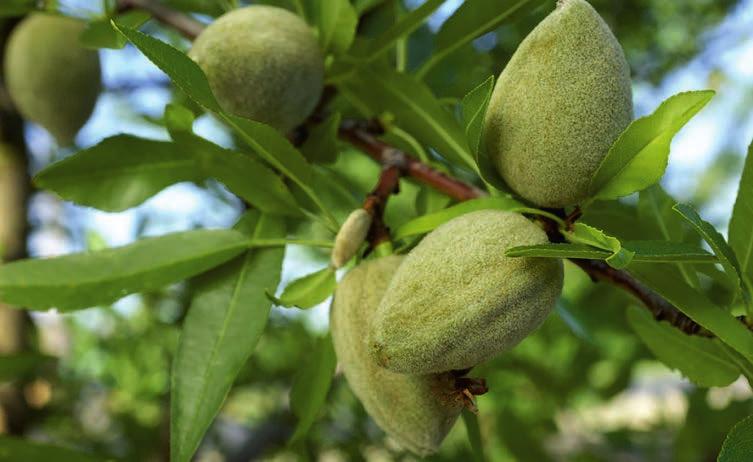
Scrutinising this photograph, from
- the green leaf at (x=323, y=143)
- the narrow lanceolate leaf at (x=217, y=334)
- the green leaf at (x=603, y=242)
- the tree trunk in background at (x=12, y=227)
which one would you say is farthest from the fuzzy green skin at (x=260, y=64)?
the tree trunk in background at (x=12, y=227)

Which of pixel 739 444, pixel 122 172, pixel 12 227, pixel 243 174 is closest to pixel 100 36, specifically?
pixel 122 172

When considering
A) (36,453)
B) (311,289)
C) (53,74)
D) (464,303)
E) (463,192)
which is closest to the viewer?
(464,303)

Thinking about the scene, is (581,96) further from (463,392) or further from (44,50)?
(44,50)

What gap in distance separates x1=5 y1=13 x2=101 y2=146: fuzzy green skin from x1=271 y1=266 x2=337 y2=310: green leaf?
0.74 meters

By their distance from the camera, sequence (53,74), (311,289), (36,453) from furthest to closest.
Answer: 1. (53,74)
2. (36,453)
3. (311,289)

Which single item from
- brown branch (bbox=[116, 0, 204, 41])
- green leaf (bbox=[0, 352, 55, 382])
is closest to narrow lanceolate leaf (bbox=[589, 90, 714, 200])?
brown branch (bbox=[116, 0, 204, 41])

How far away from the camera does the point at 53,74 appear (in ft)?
4.33

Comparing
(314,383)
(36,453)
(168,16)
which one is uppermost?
(168,16)

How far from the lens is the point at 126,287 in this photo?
849 mm

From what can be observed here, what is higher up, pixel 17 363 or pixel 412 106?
pixel 412 106

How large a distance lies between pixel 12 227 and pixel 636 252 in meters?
1.57

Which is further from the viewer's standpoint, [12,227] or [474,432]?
[12,227]

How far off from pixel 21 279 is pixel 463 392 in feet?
1.67

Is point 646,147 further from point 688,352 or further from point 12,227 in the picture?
point 12,227
